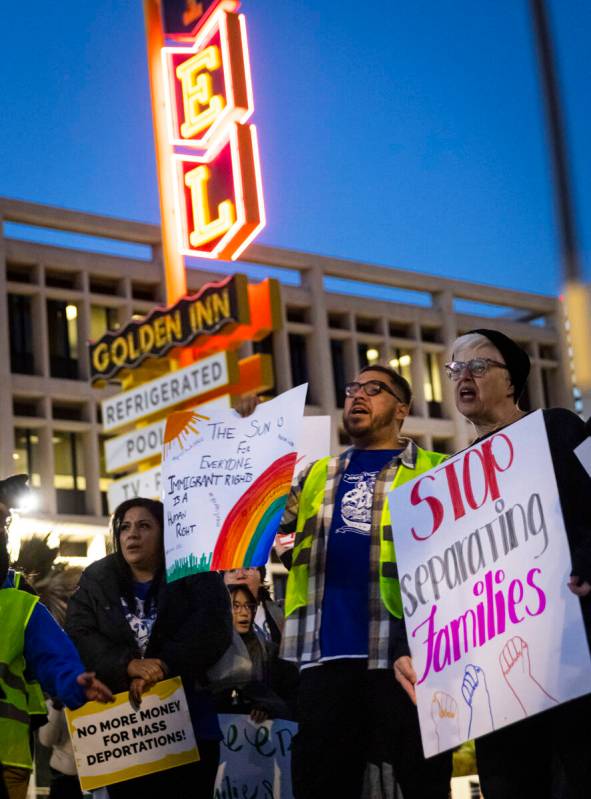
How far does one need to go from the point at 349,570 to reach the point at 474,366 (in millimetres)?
998

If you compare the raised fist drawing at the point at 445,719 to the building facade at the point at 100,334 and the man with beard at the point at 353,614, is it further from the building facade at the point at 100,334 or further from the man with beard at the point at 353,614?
the building facade at the point at 100,334

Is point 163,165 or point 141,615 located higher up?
point 163,165

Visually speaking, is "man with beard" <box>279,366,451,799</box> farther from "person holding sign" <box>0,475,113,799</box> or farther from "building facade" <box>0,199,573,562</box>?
"building facade" <box>0,199,573,562</box>

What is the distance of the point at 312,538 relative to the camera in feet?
19.2

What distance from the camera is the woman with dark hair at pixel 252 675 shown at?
727cm

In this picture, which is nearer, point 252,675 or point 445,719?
point 445,719

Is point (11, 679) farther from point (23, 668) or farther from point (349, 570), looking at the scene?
point (349, 570)

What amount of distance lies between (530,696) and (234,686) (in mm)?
3072

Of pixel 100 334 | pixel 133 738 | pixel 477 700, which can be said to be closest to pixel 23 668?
pixel 133 738

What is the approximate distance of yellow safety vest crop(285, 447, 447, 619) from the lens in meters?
5.66

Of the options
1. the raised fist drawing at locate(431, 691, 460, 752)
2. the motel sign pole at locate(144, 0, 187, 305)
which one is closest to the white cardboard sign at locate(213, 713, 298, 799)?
the raised fist drawing at locate(431, 691, 460, 752)

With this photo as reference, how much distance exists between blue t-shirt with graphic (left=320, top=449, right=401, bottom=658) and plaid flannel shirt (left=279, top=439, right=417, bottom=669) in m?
0.02

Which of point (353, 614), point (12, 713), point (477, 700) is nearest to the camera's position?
point (477, 700)

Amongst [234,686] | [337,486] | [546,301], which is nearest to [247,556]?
[337,486]
